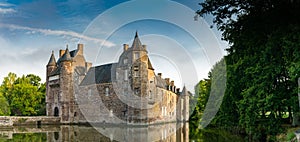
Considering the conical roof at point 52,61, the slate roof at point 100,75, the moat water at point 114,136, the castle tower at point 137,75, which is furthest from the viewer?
the conical roof at point 52,61

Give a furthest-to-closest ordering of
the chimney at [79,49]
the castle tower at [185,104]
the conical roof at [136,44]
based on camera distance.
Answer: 1. the castle tower at [185,104]
2. the chimney at [79,49]
3. the conical roof at [136,44]

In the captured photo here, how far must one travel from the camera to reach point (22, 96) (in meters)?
37.5

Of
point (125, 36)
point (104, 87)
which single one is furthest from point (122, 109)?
point (125, 36)

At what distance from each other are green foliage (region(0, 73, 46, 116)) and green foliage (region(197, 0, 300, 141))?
30.0 meters

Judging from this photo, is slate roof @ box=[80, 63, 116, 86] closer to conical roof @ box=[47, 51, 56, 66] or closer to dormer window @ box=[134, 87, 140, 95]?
dormer window @ box=[134, 87, 140, 95]

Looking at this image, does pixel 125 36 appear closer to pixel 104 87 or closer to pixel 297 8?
pixel 104 87

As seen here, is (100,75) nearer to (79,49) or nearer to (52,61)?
(79,49)

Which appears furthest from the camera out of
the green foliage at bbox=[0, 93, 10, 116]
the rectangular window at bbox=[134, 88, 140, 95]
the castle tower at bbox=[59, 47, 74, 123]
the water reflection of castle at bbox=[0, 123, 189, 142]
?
the green foliage at bbox=[0, 93, 10, 116]

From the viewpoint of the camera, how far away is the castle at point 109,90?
29516 mm

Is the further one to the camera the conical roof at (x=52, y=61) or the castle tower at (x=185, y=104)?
the castle tower at (x=185, y=104)

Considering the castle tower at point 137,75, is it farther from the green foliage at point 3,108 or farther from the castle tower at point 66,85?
the green foliage at point 3,108

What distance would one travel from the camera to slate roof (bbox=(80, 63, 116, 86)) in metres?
32.4

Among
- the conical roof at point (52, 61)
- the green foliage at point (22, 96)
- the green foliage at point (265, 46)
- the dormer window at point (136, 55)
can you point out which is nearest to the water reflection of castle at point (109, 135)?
the green foliage at point (265, 46)

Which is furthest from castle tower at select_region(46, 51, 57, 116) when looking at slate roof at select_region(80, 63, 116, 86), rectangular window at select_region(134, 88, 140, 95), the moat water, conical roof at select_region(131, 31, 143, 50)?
the moat water
